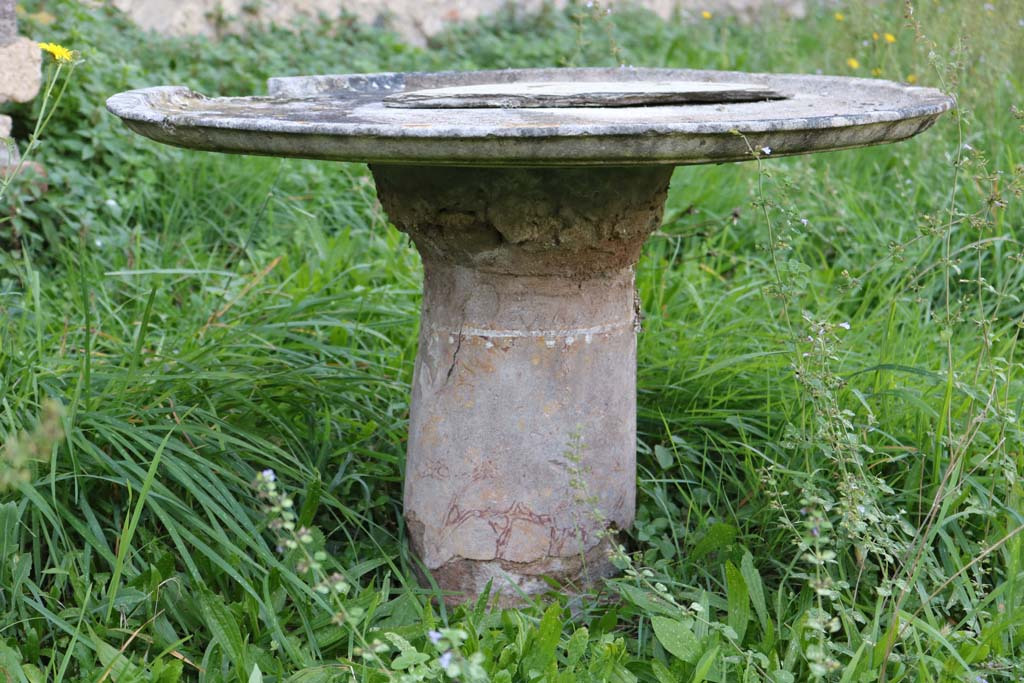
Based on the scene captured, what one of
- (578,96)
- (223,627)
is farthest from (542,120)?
(223,627)

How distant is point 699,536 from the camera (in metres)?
2.20

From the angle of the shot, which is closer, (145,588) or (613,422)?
(145,588)

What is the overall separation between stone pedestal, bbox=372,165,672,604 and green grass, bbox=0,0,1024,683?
11 centimetres

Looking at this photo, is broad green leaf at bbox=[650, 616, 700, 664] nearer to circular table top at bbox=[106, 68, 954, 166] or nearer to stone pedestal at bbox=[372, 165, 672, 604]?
stone pedestal at bbox=[372, 165, 672, 604]

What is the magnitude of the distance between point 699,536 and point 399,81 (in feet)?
3.76

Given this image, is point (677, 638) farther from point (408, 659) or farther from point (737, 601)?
point (408, 659)

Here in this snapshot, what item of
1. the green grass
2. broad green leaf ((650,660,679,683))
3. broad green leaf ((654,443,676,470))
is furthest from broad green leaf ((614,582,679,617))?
broad green leaf ((654,443,676,470))

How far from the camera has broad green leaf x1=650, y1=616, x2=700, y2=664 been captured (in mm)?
1795

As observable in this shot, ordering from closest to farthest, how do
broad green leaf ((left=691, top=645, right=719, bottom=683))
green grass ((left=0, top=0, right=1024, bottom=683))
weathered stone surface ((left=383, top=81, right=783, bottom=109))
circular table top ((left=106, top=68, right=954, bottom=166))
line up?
circular table top ((left=106, top=68, right=954, bottom=166))
broad green leaf ((left=691, top=645, right=719, bottom=683))
green grass ((left=0, top=0, right=1024, bottom=683))
weathered stone surface ((left=383, top=81, right=783, bottom=109))

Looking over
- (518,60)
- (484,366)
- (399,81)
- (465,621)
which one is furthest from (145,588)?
(518,60)

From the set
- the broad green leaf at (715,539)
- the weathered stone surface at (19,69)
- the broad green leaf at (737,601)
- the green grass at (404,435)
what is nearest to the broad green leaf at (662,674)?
the green grass at (404,435)

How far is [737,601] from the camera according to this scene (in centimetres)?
193

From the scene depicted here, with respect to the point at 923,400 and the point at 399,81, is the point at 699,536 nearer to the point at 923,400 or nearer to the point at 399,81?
the point at 923,400

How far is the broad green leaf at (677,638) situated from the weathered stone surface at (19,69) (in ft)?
7.83
